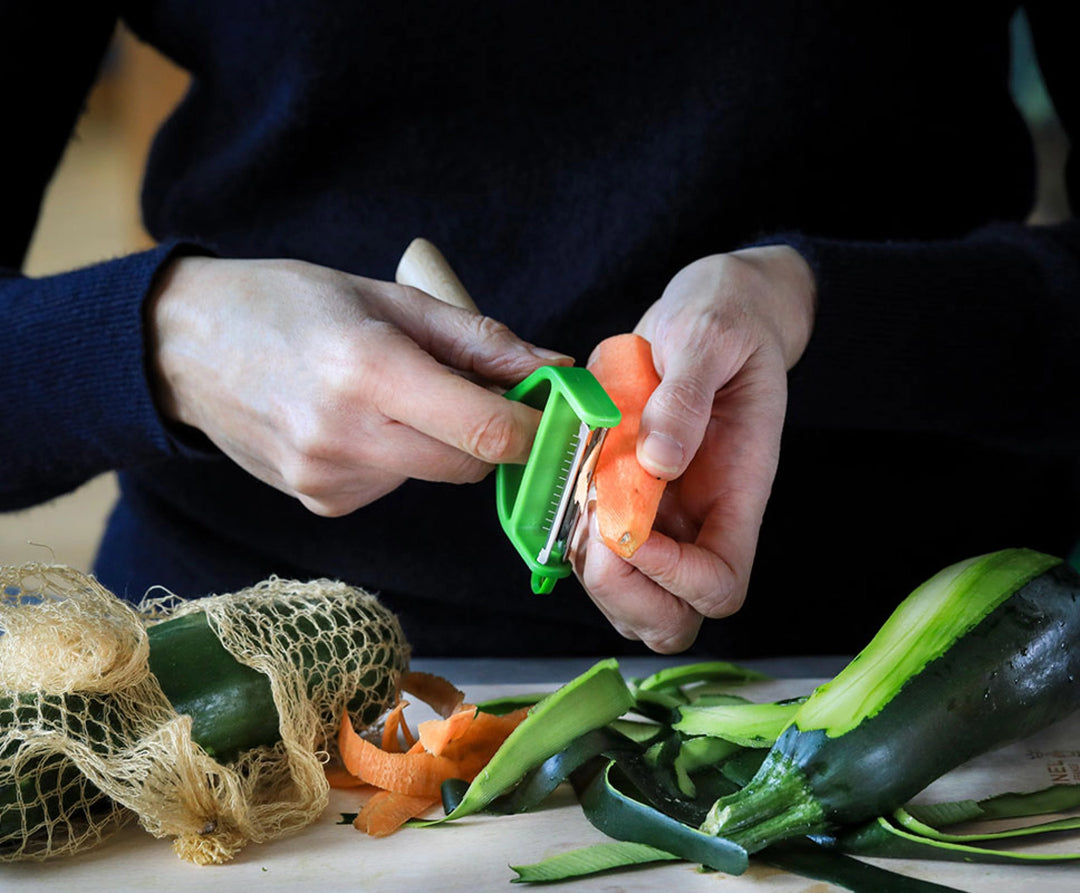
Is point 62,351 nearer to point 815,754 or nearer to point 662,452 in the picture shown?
point 662,452

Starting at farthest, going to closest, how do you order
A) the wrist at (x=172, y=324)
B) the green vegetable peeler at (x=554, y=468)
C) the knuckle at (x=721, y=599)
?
the wrist at (x=172, y=324)
the knuckle at (x=721, y=599)
the green vegetable peeler at (x=554, y=468)

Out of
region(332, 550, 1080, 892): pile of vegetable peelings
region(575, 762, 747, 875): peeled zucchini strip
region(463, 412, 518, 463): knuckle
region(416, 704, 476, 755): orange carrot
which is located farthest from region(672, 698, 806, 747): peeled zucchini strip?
region(463, 412, 518, 463): knuckle

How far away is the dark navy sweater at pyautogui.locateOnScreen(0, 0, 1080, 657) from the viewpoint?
145 centimetres

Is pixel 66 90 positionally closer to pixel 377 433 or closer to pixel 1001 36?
pixel 377 433

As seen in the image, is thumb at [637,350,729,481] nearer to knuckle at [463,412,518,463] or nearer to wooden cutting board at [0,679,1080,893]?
knuckle at [463,412,518,463]

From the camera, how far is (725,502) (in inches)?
44.7

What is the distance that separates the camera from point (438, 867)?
945 mm

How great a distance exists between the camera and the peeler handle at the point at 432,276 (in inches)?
46.9

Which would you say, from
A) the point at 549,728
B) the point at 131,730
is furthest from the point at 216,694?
the point at 549,728

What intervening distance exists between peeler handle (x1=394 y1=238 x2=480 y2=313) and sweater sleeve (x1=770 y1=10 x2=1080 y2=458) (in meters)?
Answer: 0.43

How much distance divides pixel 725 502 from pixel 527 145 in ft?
2.17

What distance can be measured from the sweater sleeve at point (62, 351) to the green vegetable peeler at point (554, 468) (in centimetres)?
45

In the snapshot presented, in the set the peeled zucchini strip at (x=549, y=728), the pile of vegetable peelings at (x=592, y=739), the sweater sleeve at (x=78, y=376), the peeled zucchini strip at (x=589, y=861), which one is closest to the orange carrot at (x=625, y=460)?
the pile of vegetable peelings at (x=592, y=739)

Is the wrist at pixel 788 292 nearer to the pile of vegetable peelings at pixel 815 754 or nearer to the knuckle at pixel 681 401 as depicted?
the knuckle at pixel 681 401
